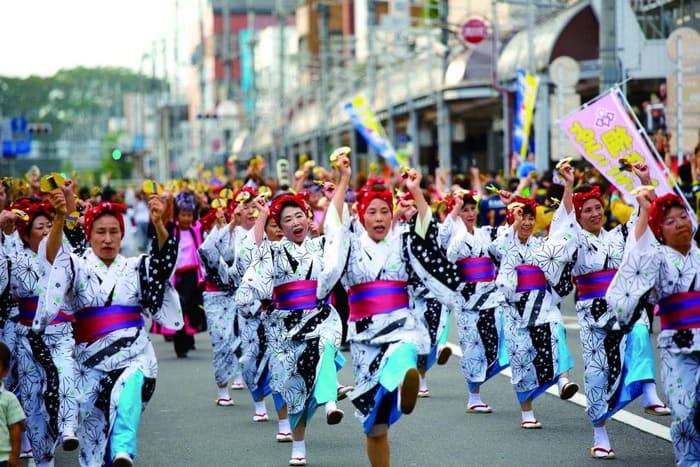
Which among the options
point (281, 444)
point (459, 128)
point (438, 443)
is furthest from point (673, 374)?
point (459, 128)

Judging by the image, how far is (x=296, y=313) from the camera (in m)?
9.07

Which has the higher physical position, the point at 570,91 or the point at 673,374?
the point at 570,91

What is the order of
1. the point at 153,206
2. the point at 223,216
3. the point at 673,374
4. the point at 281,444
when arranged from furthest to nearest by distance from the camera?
the point at 223,216 < the point at 281,444 < the point at 153,206 < the point at 673,374

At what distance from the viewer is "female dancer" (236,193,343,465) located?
8.96 meters

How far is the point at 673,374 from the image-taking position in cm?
700

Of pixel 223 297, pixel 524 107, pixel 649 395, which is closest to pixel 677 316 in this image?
pixel 649 395

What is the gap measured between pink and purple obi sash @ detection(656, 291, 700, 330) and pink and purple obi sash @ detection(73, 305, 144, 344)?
3.04 meters

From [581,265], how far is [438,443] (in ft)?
5.25

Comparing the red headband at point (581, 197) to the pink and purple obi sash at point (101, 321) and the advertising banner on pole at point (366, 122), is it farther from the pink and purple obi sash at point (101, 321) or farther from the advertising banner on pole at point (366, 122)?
the advertising banner on pole at point (366, 122)

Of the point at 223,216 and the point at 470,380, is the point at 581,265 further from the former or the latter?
the point at 223,216

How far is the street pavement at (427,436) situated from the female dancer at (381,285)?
1120 mm

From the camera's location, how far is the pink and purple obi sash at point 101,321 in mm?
7719

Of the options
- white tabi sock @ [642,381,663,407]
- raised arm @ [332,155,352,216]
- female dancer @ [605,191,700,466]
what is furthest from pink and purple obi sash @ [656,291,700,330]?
white tabi sock @ [642,381,663,407]

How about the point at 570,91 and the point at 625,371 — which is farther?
the point at 570,91
